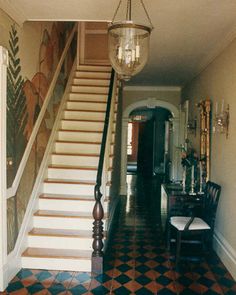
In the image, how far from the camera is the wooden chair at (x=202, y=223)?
13.1 feet

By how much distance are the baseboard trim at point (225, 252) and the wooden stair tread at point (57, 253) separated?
1587 mm

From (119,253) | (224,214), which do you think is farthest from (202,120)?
(119,253)

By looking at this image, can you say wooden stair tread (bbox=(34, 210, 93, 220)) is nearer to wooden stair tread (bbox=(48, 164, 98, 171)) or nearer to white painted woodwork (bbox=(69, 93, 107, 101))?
wooden stair tread (bbox=(48, 164, 98, 171))

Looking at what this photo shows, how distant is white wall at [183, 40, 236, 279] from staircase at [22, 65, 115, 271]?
1.53 m

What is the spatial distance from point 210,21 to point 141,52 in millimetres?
1369

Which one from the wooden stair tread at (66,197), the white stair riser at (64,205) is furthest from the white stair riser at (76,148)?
the white stair riser at (64,205)

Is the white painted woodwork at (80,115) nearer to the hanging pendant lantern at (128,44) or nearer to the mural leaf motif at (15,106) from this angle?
the mural leaf motif at (15,106)

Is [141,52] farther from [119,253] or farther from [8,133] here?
[119,253]

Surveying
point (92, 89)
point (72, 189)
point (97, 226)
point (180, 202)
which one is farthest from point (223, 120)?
point (92, 89)

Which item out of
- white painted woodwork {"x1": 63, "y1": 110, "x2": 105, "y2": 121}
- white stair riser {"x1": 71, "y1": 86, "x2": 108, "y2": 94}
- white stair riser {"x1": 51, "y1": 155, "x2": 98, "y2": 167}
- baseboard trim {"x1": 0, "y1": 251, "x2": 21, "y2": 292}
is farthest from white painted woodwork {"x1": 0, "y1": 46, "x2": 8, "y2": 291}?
white stair riser {"x1": 71, "y1": 86, "x2": 108, "y2": 94}

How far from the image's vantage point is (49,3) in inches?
119

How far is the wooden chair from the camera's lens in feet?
13.1

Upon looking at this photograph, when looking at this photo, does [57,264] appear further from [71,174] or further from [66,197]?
[71,174]

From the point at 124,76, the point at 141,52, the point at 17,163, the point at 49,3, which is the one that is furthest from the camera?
the point at 17,163
